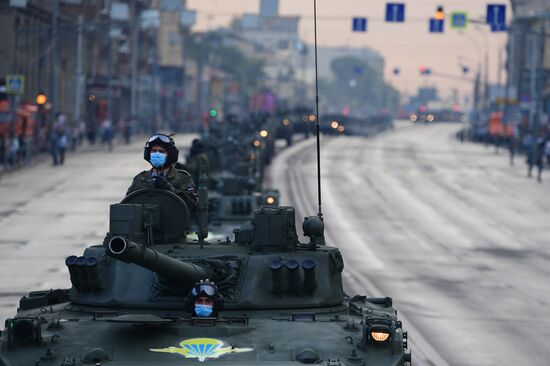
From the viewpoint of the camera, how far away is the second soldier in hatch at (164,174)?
1510 cm

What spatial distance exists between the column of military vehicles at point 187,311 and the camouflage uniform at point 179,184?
0.14m

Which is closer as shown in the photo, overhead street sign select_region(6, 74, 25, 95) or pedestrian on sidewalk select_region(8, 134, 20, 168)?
overhead street sign select_region(6, 74, 25, 95)

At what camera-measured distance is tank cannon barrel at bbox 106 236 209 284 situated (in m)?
11.4

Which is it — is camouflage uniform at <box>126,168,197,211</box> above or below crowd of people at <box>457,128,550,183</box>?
above

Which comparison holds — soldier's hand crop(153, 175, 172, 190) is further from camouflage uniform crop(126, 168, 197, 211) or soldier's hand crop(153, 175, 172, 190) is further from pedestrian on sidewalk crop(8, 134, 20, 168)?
pedestrian on sidewalk crop(8, 134, 20, 168)

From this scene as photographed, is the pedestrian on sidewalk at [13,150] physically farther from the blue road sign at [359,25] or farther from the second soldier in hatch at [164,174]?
the second soldier in hatch at [164,174]

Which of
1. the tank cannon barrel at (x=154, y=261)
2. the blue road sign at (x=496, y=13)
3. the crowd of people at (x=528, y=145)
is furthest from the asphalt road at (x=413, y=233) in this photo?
the tank cannon barrel at (x=154, y=261)

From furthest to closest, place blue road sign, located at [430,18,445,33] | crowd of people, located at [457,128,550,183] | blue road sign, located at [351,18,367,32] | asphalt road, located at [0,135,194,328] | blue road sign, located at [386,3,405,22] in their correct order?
blue road sign, located at [351,18,367,32], blue road sign, located at [430,18,445,33], crowd of people, located at [457,128,550,183], blue road sign, located at [386,3,405,22], asphalt road, located at [0,135,194,328]

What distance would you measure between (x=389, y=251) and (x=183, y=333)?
26.7 meters

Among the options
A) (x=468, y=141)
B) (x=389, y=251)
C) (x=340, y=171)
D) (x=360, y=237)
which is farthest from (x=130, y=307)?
(x=468, y=141)

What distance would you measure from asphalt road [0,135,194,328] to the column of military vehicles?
10.0 metres

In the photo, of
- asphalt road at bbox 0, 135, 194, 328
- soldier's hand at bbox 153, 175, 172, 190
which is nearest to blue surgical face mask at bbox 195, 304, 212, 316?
soldier's hand at bbox 153, 175, 172, 190

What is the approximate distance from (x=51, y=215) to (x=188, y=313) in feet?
106

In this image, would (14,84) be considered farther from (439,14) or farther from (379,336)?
(379,336)
